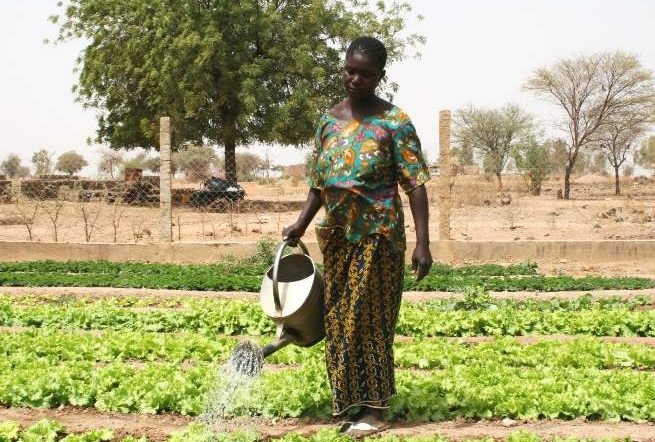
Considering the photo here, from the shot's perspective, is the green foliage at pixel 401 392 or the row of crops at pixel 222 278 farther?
the row of crops at pixel 222 278

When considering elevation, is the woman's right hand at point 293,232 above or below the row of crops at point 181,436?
above

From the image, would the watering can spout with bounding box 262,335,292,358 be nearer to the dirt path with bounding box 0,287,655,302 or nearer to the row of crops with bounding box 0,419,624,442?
the row of crops with bounding box 0,419,624,442

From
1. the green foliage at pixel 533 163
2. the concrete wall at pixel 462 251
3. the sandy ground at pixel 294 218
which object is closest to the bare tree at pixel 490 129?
the green foliage at pixel 533 163

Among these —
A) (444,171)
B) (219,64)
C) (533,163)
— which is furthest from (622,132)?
(444,171)

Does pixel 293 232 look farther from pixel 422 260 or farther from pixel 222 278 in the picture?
pixel 222 278

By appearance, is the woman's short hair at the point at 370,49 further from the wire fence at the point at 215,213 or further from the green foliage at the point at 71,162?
the green foliage at the point at 71,162

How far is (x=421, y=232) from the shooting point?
4613 mm

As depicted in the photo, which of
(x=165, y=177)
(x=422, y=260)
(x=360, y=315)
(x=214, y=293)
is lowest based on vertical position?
(x=214, y=293)

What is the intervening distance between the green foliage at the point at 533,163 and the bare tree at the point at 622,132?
3.64 meters

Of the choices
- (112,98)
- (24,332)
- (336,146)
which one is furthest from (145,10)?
(336,146)

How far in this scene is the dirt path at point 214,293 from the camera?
34.1ft

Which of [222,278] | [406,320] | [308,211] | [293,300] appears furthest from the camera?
[222,278]

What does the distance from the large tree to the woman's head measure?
21660mm

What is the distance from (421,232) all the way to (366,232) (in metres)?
0.30
